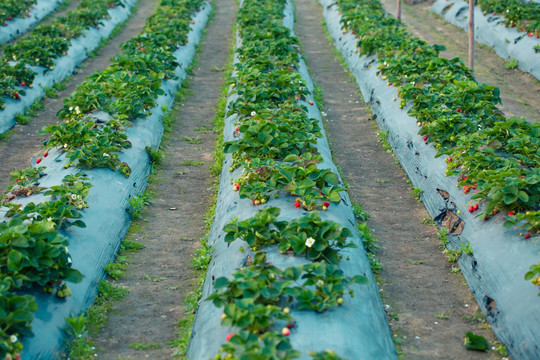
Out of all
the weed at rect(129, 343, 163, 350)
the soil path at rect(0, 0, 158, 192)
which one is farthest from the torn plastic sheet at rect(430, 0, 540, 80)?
the weed at rect(129, 343, 163, 350)

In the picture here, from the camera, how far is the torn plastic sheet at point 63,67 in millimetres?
9320

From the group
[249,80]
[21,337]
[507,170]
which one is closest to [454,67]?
[249,80]

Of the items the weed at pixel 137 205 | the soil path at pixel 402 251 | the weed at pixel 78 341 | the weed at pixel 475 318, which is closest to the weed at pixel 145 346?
the weed at pixel 78 341

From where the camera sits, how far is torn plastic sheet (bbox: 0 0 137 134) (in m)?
9.32

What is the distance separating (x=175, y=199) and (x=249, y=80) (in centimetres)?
237

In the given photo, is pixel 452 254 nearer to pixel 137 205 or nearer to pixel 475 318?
→ pixel 475 318

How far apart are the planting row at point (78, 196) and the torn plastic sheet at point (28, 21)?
4928 millimetres

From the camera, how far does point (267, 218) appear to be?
16.0 ft

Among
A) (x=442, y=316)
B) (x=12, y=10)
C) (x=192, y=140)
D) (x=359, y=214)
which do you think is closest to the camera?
(x=442, y=316)

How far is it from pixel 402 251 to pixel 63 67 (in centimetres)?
830

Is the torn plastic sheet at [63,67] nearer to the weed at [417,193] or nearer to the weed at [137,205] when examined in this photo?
the weed at [137,205]

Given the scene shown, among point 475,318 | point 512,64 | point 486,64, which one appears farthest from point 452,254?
point 486,64

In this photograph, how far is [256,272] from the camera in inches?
168

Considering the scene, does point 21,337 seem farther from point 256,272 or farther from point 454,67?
point 454,67
